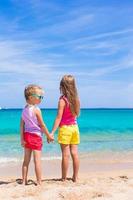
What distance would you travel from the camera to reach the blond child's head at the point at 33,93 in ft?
21.9

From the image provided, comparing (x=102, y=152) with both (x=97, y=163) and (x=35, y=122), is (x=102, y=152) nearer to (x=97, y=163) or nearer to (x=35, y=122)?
(x=97, y=163)

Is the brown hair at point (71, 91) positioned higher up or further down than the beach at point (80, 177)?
higher up

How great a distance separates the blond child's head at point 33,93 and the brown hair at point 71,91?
0.40m

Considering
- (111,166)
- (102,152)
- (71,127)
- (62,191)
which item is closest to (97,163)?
(111,166)

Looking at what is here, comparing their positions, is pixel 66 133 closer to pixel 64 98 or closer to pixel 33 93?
pixel 64 98

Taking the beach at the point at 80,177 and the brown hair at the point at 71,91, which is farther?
the brown hair at the point at 71,91

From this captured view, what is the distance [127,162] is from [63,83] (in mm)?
4819

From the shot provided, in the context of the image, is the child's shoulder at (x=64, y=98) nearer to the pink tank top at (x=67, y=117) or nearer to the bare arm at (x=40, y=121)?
the pink tank top at (x=67, y=117)

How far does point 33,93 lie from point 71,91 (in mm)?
650

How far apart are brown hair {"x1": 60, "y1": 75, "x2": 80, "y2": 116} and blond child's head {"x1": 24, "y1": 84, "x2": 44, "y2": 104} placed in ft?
1.31

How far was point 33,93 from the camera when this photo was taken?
6.66m

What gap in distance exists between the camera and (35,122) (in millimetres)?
6773

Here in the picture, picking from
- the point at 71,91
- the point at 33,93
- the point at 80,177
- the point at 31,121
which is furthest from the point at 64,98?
the point at 80,177

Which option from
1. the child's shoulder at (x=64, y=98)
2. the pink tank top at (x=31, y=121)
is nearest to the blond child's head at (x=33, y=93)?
the pink tank top at (x=31, y=121)
